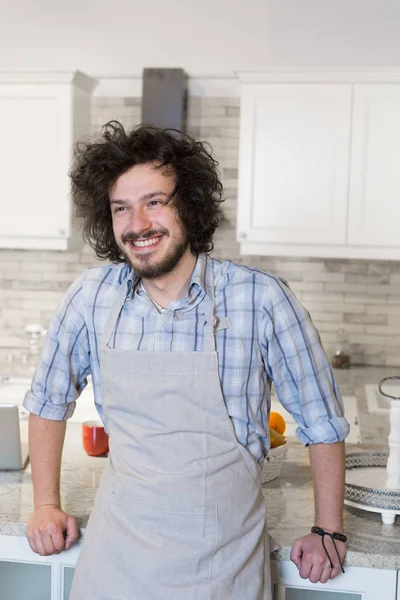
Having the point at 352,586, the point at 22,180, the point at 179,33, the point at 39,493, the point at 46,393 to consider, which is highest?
the point at 179,33

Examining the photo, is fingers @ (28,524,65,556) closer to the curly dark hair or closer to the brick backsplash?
the curly dark hair

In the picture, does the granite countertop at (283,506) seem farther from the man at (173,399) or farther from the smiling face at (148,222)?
the smiling face at (148,222)

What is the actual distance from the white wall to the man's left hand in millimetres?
3117

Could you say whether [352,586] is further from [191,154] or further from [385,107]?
[385,107]

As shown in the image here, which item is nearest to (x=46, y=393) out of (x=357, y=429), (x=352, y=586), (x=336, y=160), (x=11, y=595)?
(x=11, y=595)

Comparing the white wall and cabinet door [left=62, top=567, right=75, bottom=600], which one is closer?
cabinet door [left=62, top=567, right=75, bottom=600]

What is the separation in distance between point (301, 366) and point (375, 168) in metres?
2.49

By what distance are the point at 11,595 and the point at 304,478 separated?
805mm

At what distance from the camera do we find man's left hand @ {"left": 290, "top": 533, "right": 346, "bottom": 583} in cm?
180

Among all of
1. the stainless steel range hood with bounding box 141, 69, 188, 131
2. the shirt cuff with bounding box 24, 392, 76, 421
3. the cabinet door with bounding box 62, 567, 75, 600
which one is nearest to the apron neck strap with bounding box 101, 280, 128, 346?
the shirt cuff with bounding box 24, 392, 76, 421

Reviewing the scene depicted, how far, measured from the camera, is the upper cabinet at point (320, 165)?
4066 mm

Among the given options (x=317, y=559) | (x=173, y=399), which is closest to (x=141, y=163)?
(x=173, y=399)

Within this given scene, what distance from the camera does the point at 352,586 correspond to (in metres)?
1.85

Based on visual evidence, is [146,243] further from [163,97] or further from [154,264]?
[163,97]
